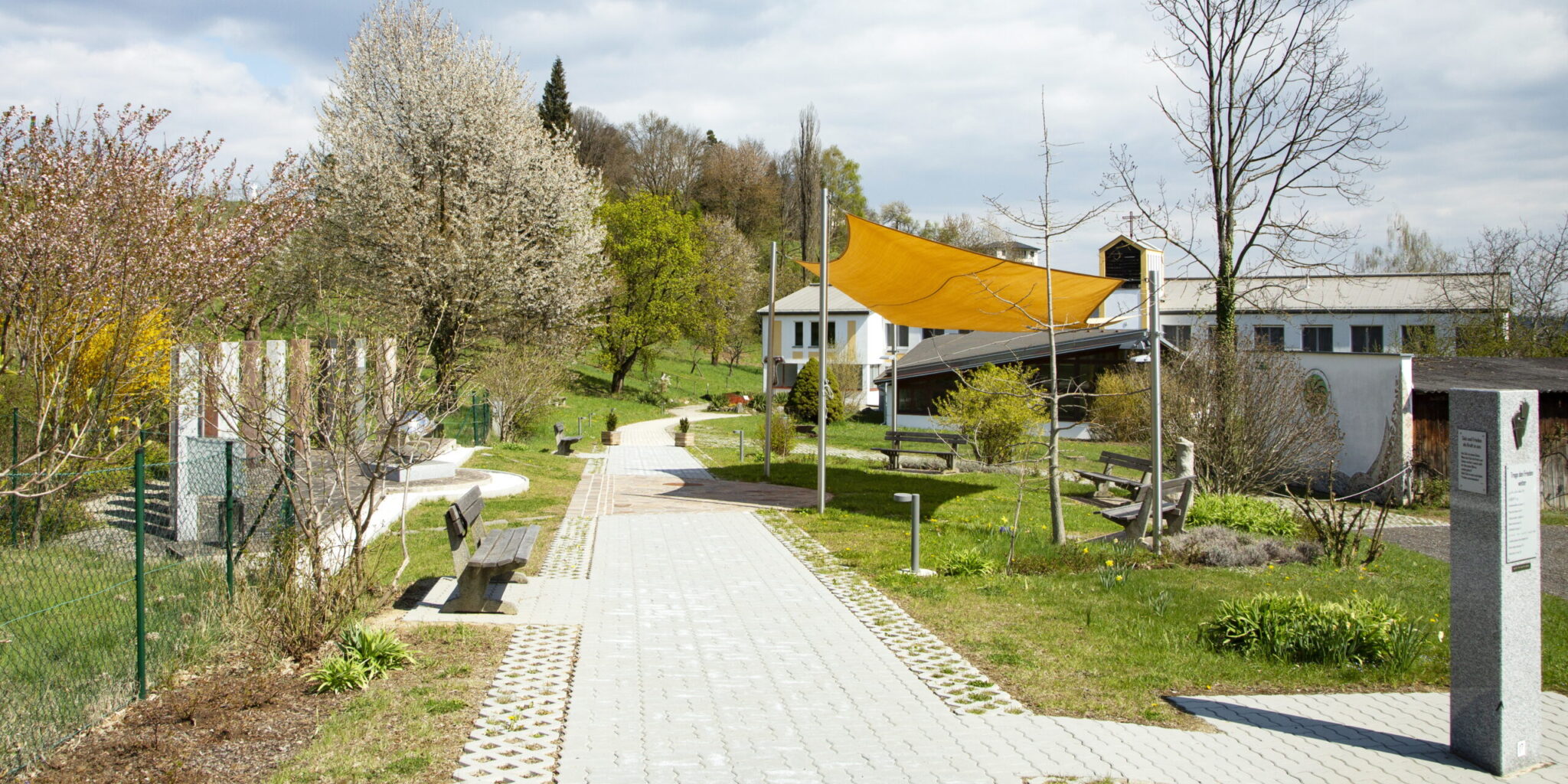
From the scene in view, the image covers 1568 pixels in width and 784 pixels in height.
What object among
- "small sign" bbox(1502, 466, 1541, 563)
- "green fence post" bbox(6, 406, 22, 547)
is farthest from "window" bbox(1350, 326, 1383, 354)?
"green fence post" bbox(6, 406, 22, 547)

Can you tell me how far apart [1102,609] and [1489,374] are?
62.3 feet

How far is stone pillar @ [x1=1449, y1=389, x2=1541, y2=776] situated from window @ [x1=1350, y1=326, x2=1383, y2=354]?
47291 mm

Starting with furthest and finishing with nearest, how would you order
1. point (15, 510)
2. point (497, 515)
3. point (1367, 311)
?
point (1367, 311) → point (497, 515) → point (15, 510)

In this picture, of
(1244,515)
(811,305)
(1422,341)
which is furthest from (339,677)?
(811,305)

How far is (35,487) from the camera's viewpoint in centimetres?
981

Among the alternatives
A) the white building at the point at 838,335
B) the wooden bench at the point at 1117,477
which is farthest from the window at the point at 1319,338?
the wooden bench at the point at 1117,477

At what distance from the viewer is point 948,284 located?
14148mm

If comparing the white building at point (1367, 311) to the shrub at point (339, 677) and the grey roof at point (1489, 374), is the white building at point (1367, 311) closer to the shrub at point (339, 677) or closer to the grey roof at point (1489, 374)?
the grey roof at point (1489, 374)

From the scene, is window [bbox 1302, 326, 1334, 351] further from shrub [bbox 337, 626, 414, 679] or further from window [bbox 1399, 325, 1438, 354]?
shrub [bbox 337, 626, 414, 679]

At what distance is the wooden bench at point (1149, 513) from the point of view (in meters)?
10.5

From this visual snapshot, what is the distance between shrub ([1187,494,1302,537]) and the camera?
1134cm

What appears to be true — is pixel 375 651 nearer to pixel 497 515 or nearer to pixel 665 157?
pixel 497 515

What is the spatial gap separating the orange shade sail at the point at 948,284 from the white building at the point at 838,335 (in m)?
34.9

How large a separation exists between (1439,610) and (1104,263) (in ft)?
150
